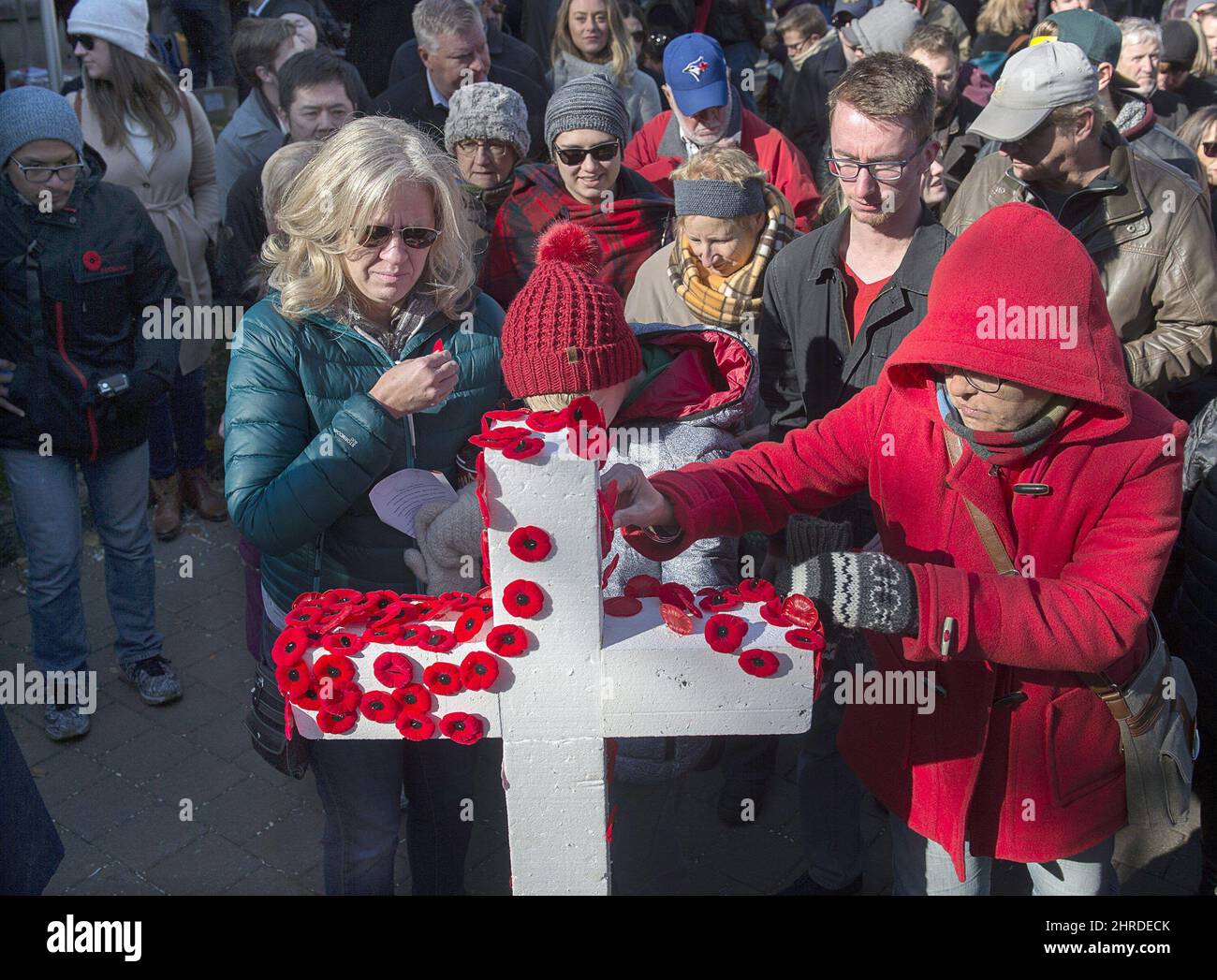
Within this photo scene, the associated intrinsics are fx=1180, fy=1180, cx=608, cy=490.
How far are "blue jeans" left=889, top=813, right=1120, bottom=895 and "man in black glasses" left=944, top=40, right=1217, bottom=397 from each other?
160cm

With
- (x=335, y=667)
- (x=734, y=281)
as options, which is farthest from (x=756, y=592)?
(x=734, y=281)

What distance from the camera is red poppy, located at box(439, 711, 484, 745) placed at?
68.1 inches

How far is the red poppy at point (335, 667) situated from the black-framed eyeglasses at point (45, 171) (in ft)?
9.15

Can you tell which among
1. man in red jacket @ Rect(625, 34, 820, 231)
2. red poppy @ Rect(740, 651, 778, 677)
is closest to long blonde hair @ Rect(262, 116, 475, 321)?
red poppy @ Rect(740, 651, 778, 677)

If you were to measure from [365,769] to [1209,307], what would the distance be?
272cm

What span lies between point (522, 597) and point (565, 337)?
32.8 inches

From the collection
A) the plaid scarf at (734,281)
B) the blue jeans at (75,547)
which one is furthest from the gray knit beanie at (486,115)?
the blue jeans at (75,547)

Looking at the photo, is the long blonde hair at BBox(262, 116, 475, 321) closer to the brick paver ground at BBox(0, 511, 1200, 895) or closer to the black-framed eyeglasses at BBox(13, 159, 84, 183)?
the black-framed eyeglasses at BBox(13, 159, 84, 183)

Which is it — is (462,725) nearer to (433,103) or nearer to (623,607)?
(623,607)

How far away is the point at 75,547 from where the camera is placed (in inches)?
161

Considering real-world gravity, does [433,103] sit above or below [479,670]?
above

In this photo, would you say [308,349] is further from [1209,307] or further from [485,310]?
[1209,307]

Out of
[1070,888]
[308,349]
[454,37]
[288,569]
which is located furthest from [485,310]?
[454,37]

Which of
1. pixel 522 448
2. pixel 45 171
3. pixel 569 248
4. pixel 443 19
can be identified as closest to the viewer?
pixel 522 448
